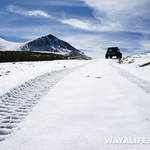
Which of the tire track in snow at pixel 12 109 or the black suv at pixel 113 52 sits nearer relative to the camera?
the tire track in snow at pixel 12 109

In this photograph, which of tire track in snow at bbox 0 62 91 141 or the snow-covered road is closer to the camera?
the snow-covered road

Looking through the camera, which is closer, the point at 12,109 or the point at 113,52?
the point at 12,109

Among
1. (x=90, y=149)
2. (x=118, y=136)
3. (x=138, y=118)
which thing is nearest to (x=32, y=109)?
(x=90, y=149)

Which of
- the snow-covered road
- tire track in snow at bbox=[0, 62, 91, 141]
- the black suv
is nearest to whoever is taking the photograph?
the snow-covered road

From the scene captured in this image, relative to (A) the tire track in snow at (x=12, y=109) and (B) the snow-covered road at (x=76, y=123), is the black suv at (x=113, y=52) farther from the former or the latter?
(A) the tire track in snow at (x=12, y=109)

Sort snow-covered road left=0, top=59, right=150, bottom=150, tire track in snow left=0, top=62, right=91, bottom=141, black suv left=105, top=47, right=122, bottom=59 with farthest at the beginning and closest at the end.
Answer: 1. black suv left=105, top=47, right=122, bottom=59
2. tire track in snow left=0, top=62, right=91, bottom=141
3. snow-covered road left=0, top=59, right=150, bottom=150

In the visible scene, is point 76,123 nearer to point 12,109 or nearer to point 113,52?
point 12,109

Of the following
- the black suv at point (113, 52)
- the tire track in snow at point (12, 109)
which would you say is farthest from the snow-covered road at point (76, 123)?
the black suv at point (113, 52)

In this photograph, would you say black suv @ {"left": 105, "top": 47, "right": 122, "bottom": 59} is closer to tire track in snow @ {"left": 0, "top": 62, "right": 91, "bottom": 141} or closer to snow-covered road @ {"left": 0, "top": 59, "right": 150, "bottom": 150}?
snow-covered road @ {"left": 0, "top": 59, "right": 150, "bottom": 150}

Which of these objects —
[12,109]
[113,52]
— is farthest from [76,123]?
[113,52]

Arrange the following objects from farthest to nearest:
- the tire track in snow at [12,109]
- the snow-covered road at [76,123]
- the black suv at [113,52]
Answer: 1. the black suv at [113,52]
2. the tire track in snow at [12,109]
3. the snow-covered road at [76,123]

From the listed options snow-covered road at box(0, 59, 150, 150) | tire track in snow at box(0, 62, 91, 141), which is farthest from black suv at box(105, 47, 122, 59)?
tire track in snow at box(0, 62, 91, 141)

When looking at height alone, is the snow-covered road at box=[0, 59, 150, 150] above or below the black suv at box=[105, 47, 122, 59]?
below

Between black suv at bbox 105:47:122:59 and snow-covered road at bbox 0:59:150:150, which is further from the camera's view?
black suv at bbox 105:47:122:59
